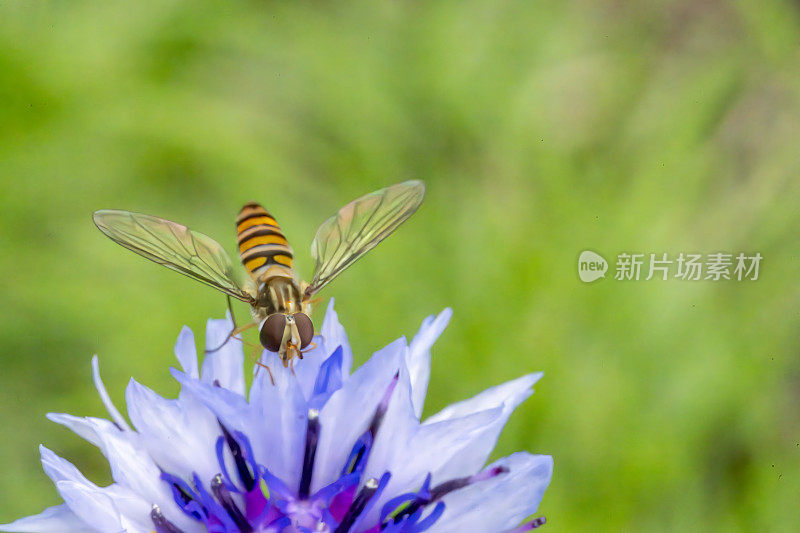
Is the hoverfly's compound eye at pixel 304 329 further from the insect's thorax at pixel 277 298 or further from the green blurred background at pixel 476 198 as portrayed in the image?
the green blurred background at pixel 476 198

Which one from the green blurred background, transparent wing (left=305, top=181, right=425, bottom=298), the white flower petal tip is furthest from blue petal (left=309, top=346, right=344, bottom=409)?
the green blurred background

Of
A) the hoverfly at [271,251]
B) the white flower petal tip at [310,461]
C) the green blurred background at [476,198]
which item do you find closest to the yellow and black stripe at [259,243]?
the hoverfly at [271,251]

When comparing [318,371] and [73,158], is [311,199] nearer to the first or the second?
[73,158]

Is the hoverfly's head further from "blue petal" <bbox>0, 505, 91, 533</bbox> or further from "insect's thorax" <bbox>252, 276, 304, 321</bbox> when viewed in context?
"blue petal" <bbox>0, 505, 91, 533</bbox>

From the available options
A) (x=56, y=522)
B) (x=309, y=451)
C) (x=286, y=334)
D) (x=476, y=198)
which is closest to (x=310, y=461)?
(x=309, y=451)

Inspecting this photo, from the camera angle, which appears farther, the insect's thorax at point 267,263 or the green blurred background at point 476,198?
the green blurred background at point 476,198

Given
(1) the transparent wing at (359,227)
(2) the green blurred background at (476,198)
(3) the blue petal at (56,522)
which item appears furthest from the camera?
(2) the green blurred background at (476,198)

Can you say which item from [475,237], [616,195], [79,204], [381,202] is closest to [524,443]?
[475,237]

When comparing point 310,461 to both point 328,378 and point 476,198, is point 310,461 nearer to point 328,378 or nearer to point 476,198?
point 328,378
